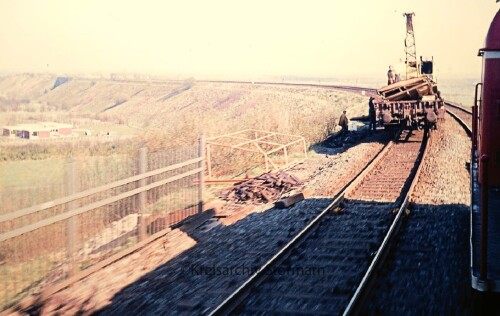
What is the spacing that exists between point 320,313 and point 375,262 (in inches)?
56.1

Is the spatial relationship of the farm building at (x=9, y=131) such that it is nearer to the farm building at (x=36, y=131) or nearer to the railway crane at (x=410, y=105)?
the farm building at (x=36, y=131)

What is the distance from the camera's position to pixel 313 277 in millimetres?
6605

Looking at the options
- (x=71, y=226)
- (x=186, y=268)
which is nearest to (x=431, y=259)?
(x=186, y=268)

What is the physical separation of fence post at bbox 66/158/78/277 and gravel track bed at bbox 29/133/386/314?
12.4 inches

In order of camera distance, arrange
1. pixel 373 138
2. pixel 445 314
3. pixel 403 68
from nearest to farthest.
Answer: pixel 445 314, pixel 373 138, pixel 403 68

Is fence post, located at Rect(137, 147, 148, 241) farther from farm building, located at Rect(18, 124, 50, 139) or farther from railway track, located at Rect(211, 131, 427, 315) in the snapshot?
farm building, located at Rect(18, 124, 50, 139)

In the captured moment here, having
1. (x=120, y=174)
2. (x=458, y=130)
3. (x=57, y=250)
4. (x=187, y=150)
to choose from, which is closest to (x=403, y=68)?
(x=458, y=130)

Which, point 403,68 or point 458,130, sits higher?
point 403,68

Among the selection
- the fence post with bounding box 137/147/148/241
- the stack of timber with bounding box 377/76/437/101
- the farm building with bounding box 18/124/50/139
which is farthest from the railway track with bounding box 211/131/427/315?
the farm building with bounding box 18/124/50/139

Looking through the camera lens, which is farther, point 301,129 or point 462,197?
point 301,129

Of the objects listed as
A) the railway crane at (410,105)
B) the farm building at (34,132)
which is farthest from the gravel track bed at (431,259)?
the farm building at (34,132)

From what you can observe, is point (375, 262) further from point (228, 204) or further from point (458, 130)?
point (458, 130)

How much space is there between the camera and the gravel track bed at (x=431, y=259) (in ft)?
18.6

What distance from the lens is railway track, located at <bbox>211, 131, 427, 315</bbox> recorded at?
227 inches
